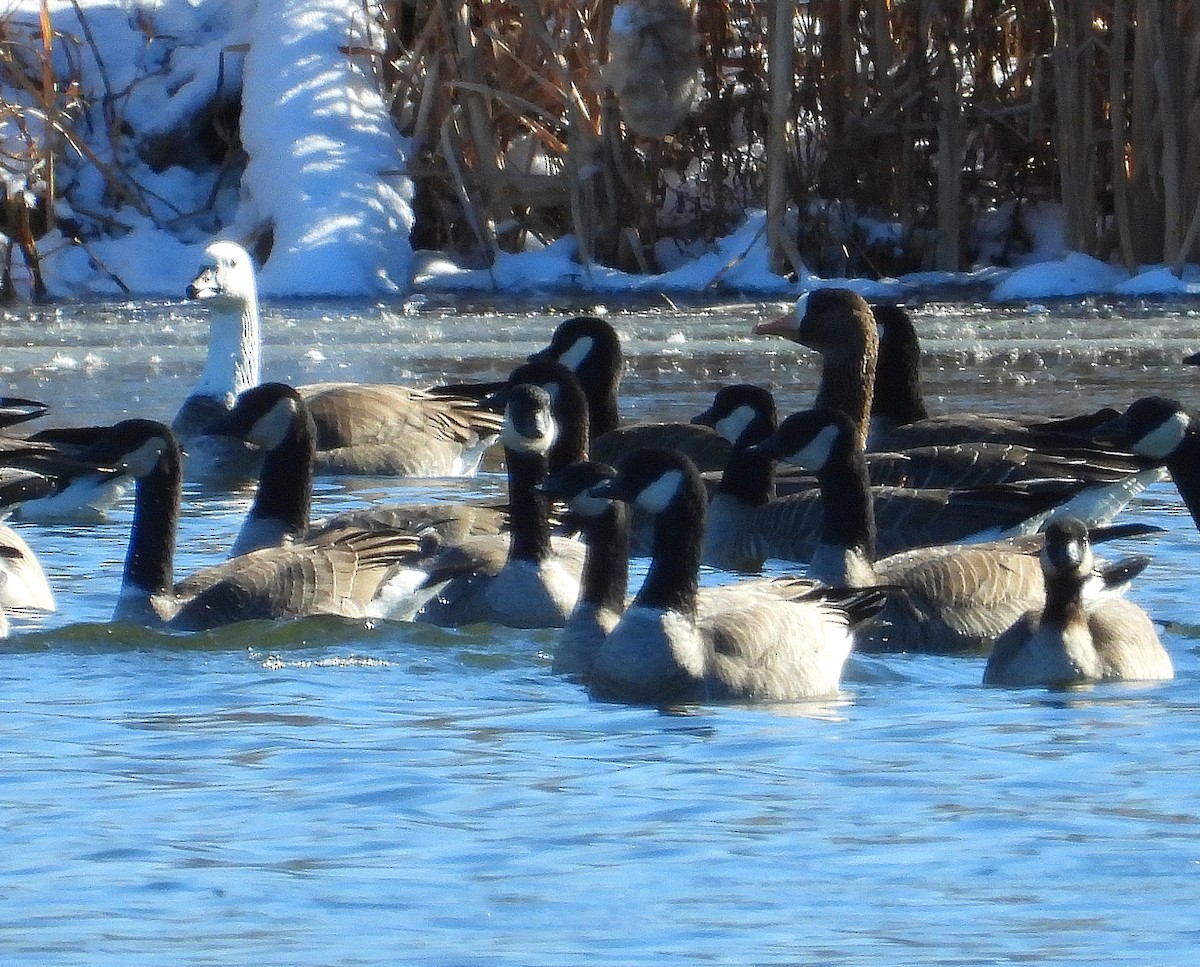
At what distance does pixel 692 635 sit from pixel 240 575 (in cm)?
174

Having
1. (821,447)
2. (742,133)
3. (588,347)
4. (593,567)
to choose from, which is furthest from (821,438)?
(742,133)

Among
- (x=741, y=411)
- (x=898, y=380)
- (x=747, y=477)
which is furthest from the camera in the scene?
(x=898, y=380)

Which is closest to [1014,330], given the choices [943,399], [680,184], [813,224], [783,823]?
[943,399]

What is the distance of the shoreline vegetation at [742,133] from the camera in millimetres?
17641

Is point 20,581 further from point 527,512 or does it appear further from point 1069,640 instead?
point 1069,640

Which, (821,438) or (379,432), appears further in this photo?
(379,432)

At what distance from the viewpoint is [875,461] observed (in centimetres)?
988

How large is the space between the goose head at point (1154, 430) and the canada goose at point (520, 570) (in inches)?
88.9

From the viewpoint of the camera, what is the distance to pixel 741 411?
417 inches

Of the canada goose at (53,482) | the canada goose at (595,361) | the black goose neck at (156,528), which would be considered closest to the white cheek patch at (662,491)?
the black goose neck at (156,528)

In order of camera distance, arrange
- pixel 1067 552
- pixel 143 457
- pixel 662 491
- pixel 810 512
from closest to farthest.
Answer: pixel 1067 552, pixel 662 491, pixel 143 457, pixel 810 512

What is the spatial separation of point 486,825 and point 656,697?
1.45 metres

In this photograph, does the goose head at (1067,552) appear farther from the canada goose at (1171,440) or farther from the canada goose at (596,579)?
the canada goose at (1171,440)

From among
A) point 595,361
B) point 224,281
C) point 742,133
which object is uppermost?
point 742,133
